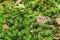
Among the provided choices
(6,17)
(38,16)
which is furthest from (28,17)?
(6,17)

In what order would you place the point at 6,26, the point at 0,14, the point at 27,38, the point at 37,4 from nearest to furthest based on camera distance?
the point at 27,38 → the point at 6,26 → the point at 0,14 → the point at 37,4

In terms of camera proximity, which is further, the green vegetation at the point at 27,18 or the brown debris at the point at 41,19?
the brown debris at the point at 41,19

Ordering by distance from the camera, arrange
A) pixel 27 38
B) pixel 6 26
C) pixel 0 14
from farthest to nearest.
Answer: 1. pixel 0 14
2. pixel 6 26
3. pixel 27 38

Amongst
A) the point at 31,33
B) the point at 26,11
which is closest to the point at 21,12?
the point at 26,11

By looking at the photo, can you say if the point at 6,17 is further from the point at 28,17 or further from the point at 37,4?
the point at 37,4

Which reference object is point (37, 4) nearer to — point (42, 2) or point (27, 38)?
point (42, 2)

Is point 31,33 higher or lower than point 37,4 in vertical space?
lower

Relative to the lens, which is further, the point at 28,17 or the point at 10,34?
the point at 28,17

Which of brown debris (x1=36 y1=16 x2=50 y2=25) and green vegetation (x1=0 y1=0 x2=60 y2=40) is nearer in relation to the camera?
green vegetation (x1=0 y1=0 x2=60 y2=40)

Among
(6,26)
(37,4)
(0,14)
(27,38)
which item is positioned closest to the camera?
(27,38)
